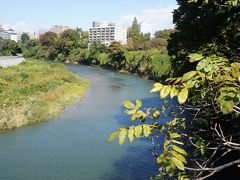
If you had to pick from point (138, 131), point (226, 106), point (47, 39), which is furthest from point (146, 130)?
point (47, 39)

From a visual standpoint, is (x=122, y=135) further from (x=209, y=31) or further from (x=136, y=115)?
(x=209, y=31)

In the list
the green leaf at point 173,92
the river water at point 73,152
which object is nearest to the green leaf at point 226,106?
the green leaf at point 173,92

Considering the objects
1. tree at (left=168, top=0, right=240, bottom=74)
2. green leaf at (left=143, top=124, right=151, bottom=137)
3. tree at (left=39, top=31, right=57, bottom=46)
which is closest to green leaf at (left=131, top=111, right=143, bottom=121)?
green leaf at (left=143, top=124, right=151, bottom=137)

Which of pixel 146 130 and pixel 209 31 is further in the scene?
pixel 209 31

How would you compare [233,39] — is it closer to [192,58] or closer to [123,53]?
[192,58]

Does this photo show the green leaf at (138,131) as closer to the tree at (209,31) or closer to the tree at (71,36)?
the tree at (209,31)

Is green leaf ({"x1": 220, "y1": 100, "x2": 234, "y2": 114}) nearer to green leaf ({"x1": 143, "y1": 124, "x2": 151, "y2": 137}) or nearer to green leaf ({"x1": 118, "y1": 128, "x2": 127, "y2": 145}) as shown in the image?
green leaf ({"x1": 143, "y1": 124, "x2": 151, "y2": 137})

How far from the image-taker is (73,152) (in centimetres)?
1487

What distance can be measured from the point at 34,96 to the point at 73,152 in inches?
434

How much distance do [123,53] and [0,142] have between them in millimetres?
42227

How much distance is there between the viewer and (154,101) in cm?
2741

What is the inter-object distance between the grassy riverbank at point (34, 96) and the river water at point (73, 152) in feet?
2.77

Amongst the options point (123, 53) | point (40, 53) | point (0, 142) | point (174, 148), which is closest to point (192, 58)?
point (174, 148)

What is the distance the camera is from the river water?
12.6 metres
